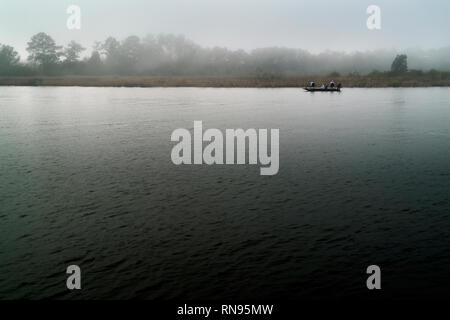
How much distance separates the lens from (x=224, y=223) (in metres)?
22.7

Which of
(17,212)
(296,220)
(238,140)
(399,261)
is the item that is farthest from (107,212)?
(238,140)

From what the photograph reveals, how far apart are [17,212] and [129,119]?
171 feet

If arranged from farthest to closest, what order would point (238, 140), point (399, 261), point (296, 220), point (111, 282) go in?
1. point (238, 140)
2. point (296, 220)
3. point (399, 261)
4. point (111, 282)

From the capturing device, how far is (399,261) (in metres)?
18.4

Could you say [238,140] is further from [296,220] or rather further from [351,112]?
[351,112]

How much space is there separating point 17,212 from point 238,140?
30.0 m

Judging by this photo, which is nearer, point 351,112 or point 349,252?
point 349,252

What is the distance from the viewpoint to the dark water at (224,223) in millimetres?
16750

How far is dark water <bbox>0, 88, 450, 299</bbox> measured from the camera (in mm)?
16750
